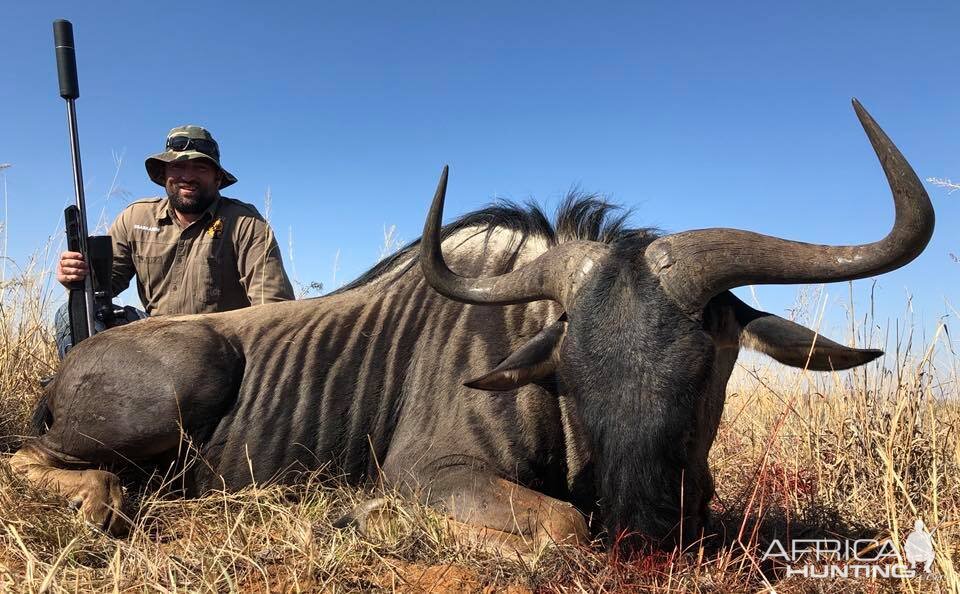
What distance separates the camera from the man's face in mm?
5266

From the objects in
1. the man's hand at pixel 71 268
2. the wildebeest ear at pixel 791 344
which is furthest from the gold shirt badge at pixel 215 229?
the wildebeest ear at pixel 791 344

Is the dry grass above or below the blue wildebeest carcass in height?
below

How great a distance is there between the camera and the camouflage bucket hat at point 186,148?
5125 mm

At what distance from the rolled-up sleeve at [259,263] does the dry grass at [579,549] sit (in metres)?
1.57

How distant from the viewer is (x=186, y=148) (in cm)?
522

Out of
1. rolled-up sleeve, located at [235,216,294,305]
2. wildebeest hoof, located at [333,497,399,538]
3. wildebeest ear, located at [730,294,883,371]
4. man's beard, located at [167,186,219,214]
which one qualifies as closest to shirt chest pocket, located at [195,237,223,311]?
rolled-up sleeve, located at [235,216,294,305]

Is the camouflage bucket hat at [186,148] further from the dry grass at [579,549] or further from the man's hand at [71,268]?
the dry grass at [579,549]

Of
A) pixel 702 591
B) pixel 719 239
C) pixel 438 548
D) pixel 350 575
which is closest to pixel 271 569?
pixel 350 575

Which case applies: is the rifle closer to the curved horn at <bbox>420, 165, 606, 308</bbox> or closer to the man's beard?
the man's beard

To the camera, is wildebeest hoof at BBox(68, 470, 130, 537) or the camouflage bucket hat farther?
the camouflage bucket hat

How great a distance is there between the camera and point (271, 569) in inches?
84.0

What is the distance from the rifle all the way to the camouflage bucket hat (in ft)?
2.14

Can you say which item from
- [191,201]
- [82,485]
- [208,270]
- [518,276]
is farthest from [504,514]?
[191,201]

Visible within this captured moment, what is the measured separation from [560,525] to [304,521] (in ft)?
2.91
